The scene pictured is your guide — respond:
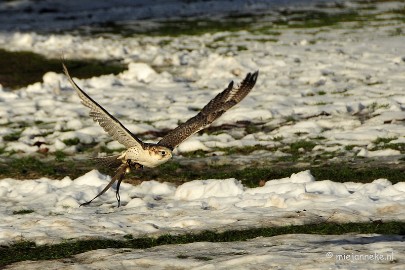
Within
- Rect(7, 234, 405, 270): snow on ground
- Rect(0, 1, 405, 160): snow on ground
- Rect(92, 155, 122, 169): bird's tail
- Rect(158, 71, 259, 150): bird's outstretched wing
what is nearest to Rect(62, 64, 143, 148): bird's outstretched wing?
Rect(92, 155, 122, 169): bird's tail

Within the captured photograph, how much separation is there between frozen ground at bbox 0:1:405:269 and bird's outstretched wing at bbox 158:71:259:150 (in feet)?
3.95

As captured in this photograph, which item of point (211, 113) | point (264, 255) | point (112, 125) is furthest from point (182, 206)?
point (264, 255)

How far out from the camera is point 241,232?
11445mm

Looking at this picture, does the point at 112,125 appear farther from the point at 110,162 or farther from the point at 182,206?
the point at 182,206

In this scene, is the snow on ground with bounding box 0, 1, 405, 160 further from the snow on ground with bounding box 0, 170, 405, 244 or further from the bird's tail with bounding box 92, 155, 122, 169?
the bird's tail with bounding box 92, 155, 122, 169

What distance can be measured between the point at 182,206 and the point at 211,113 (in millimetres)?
1679

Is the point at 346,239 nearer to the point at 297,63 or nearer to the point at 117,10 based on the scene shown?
the point at 297,63

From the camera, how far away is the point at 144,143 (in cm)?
1127

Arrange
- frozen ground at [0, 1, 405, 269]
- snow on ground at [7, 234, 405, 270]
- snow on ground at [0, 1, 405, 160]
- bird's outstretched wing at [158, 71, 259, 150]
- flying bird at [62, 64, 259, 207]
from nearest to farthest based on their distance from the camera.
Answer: snow on ground at [7, 234, 405, 270]
flying bird at [62, 64, 259, 207]
frozen ground at [0, 1, 405, 269]
bird's outstretched wing at [158, 71, 259, 150]
snow on ground at [0, 1, 405, 160]

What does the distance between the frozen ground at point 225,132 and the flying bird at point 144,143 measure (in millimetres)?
957

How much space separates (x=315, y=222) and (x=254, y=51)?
57.9ft

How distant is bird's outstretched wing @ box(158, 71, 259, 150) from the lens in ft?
38.5

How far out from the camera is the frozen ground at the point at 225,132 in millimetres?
11539

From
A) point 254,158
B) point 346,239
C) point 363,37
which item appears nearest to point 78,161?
point 254,158
